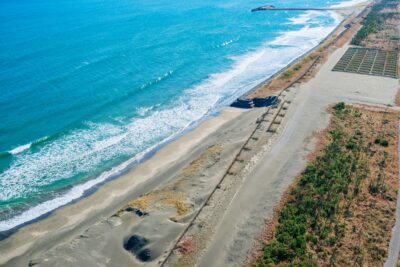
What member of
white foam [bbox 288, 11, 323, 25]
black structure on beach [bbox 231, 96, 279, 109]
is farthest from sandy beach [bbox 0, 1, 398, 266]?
white foam [bbox 288, 11, 323, 25]

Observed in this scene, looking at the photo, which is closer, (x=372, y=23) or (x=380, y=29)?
(x=380, y=29)

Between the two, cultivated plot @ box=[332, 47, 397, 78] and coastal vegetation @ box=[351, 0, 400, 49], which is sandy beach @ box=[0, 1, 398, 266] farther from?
coastal vegetation @ box=[351, 0, 400, 49]

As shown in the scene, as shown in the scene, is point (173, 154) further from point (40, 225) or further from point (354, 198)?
point (354, 198)

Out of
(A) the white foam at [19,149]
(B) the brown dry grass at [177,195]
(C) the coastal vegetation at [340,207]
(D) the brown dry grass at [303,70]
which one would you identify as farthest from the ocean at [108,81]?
(C) the coastal vegetation at [340,207]

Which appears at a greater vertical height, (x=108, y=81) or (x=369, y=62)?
(x=369, y=62)

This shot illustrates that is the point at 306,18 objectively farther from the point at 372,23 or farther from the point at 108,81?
the point at 108,81

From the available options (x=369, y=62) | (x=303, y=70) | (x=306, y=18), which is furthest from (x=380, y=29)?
(x=303, y=70)

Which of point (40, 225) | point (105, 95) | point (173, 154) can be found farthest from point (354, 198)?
point (105, 95)
